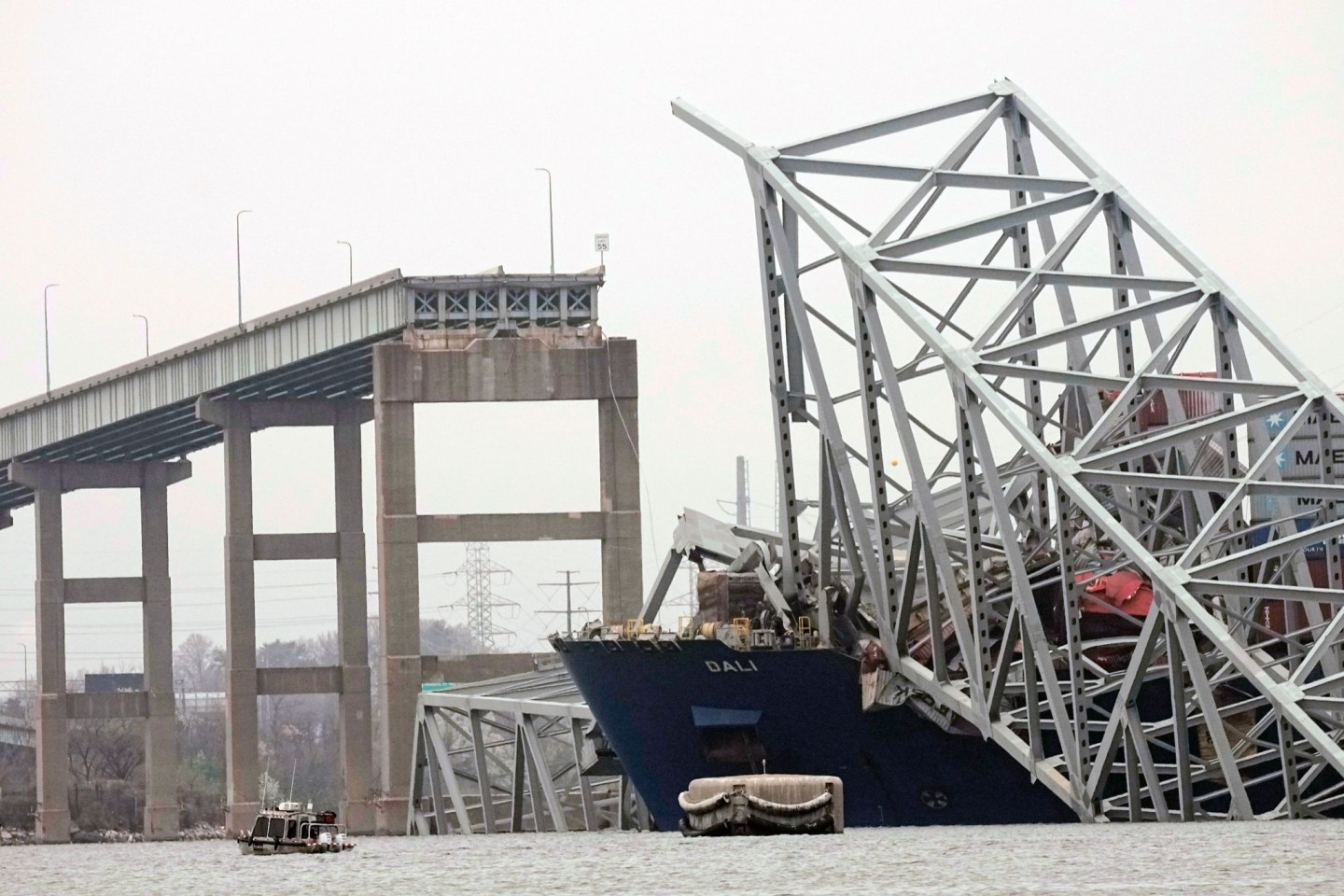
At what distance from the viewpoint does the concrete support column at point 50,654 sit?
149125 mm

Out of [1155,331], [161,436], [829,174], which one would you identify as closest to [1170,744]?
[1155,331]

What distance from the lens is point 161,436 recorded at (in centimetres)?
15200

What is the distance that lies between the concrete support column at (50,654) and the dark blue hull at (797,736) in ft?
303

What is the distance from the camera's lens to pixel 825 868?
29031mm

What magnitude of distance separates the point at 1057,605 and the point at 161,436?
10215cm

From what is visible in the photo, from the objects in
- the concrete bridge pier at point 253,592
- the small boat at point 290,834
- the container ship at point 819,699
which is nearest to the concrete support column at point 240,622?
the concrete bridge pier at point 253,592

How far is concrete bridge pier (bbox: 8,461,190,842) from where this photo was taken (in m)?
147

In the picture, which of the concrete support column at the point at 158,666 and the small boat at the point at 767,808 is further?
the concrete support column at the point at 158,666

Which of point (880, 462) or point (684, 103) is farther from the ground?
point (684, 103)

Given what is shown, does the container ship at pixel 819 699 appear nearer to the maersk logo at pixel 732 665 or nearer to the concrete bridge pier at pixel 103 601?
the maersk logo at pixel 732 665

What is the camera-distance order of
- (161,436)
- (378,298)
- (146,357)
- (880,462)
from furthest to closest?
(161,436), (146,357), (378,298), (880,462)

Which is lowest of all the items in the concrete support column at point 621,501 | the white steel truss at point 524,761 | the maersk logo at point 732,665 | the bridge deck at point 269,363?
the white steel truss at point 524,761

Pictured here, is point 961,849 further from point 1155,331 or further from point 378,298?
point 378,298

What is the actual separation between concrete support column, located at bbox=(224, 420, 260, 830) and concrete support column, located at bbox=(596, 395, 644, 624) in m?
26.2
